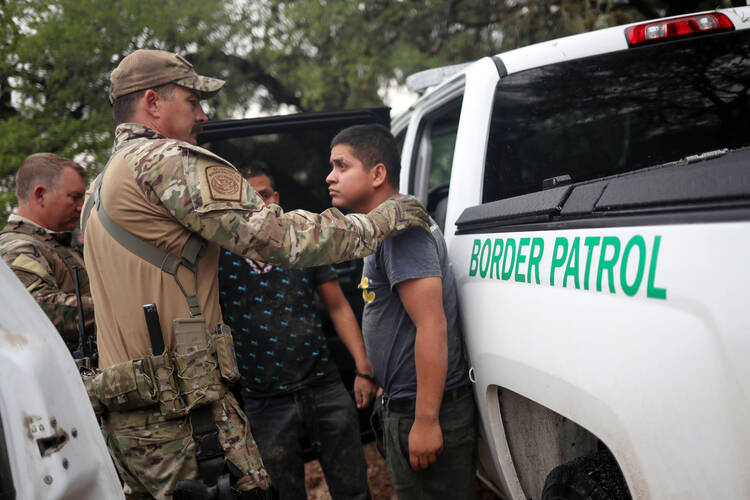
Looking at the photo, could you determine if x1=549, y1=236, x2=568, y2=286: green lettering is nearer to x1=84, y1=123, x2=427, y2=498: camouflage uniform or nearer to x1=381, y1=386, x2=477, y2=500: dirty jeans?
x1=84, y1=123, x2=427, y2=498: camouflage uniform

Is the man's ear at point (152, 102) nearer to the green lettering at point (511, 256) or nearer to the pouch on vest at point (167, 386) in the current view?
the pouch on vest at point (167, 386)

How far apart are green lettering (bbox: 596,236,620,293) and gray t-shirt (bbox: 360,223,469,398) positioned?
0.76 m

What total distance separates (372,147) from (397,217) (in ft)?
1.26

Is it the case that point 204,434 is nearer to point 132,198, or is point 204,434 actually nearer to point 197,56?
point 132,198

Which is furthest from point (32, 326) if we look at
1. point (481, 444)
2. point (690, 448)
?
point (481, 444)

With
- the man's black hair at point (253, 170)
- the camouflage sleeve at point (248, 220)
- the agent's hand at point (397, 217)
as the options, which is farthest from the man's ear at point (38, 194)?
the agent's hand at point (397, 217)

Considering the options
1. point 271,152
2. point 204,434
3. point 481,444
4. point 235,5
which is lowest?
point 481,444

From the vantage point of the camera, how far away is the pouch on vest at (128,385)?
1976 millimetres

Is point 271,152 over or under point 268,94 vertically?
under

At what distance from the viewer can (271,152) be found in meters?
3.35

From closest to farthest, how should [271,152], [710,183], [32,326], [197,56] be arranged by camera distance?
[710,183], [32,326], [271,152], [197,56]

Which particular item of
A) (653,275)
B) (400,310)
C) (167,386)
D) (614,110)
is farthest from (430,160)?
(653,275)

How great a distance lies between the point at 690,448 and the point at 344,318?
1985 millimetres

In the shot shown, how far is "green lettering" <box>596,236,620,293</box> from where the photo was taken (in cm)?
135
